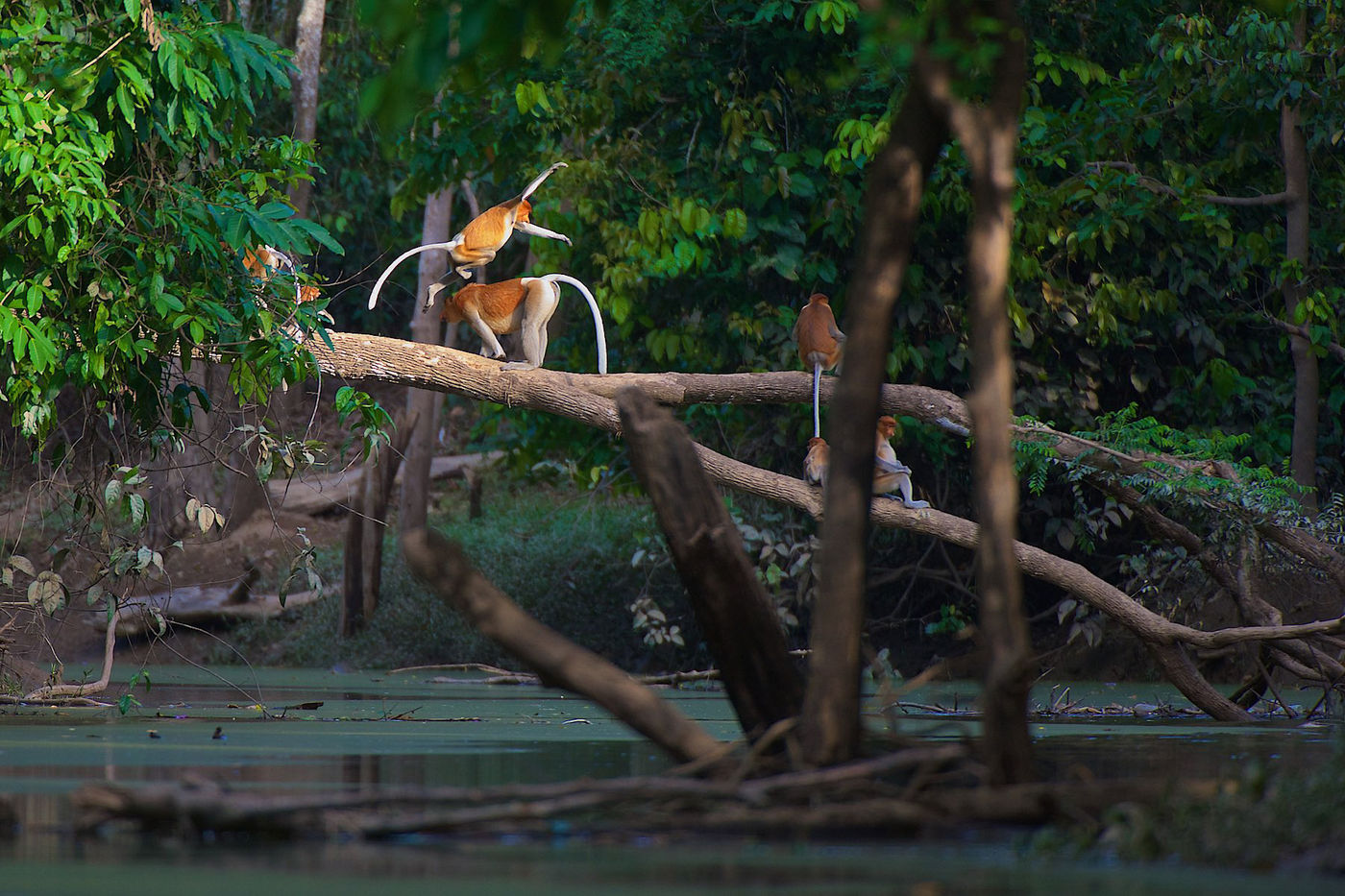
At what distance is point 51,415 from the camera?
25.7ft

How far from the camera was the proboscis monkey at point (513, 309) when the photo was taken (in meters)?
10.4

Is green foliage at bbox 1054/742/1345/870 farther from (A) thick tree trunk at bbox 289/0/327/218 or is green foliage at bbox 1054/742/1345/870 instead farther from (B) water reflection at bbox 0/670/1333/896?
(A) thick tree trunk at bbox 289/0/327/218

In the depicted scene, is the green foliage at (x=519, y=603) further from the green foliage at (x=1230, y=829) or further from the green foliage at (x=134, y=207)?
the green foliage at (x=1230, y=829)

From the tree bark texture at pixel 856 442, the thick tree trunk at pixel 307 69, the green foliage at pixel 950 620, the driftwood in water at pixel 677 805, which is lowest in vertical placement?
the driftwood in water at pixel 677 805

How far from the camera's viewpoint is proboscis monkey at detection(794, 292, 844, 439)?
10523 mm

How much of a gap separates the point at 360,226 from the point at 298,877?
23262 millimetres

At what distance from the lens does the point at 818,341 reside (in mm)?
10523

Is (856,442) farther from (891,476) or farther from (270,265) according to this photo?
(891,476)

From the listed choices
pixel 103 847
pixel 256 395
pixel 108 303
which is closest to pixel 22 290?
pixel 108 303

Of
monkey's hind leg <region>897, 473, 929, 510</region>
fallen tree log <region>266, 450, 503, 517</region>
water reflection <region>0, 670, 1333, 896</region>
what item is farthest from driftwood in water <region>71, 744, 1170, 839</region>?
fallen tree log <region>266, 450, 503, 517</region>

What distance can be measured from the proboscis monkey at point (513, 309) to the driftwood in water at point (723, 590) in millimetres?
5470

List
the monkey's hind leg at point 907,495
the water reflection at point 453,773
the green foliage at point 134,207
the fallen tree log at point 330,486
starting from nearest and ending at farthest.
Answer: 1. the water reflection at point 453,773
2. the green foliage at point 134,207
3. the monkey's hind leg at point 907,495
4. the fallen tree log at point 330,486

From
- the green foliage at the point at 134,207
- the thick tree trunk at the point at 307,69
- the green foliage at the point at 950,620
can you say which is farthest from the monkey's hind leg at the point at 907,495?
the thick tree trunk at the point at 307,69

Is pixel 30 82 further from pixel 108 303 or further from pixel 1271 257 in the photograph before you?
pixel 1271 257
